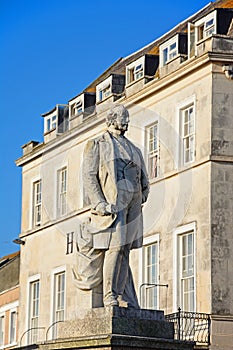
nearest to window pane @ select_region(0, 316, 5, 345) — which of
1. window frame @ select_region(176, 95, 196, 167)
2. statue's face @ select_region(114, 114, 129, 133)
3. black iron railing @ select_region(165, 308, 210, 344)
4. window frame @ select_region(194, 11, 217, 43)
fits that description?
window frame @ select_region(176, 95, 196, 167)

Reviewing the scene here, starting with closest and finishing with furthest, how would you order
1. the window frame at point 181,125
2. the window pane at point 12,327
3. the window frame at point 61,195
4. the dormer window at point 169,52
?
the window frame at point 181,125
the dormer window at point 169,52
the window frame at point 61,195
the window pane at point 12,327

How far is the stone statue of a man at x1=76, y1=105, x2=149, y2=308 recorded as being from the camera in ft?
48.0

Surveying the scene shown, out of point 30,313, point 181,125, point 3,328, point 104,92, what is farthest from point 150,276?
point 3,328

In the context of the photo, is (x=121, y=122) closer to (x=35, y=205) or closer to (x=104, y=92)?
(x=104, y=92)

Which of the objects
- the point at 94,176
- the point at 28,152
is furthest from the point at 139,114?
the point at 94,176

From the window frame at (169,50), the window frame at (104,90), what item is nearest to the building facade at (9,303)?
the window frame at (104,90)

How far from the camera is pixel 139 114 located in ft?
124

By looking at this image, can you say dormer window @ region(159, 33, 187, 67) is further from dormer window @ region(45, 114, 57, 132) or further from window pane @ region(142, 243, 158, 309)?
dormer window @ region(45, 114, 57, 132)

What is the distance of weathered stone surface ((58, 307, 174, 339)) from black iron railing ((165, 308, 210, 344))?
17.7m

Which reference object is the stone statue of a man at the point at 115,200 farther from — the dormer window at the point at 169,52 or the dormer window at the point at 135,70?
the dormer window at the point at 135,70

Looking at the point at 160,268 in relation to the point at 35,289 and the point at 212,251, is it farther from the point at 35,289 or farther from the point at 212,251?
the point at 35,289

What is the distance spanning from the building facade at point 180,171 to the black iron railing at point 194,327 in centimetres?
23

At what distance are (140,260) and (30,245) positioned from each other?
423 inches

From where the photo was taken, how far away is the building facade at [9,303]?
1923 inches
